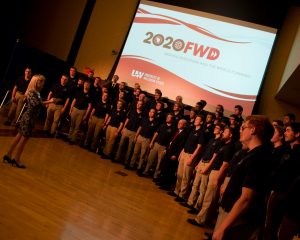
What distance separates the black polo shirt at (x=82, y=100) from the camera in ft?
26.7

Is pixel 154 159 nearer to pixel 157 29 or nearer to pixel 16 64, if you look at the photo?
pixel 157 29

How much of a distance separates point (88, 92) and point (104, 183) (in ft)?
10.9

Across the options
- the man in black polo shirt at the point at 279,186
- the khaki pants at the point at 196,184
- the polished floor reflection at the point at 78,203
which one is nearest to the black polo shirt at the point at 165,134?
the polished floor reflection at the point at 78,203

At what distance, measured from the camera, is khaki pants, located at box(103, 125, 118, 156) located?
7660 mm

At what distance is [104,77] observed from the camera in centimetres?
1059

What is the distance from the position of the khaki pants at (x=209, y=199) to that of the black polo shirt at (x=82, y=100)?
13.0 ft

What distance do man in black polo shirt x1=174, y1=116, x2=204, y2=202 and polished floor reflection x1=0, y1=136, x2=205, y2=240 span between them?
0.28 metres

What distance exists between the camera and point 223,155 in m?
5.16

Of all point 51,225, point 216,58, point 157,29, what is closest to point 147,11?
point 157,29

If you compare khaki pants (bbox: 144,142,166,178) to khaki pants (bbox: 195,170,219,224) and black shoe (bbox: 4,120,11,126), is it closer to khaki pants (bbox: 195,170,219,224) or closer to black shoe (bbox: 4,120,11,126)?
khaki pants (bbox: 195,170,219,224)

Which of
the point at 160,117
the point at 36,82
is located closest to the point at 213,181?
the point at 160,117

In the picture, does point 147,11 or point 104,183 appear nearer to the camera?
point 104,183

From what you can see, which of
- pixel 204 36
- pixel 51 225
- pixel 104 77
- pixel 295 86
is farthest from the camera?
pixel 104 77

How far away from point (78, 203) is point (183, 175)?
2436 millimetres
